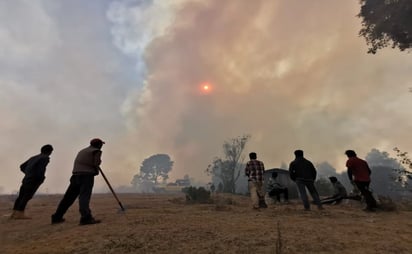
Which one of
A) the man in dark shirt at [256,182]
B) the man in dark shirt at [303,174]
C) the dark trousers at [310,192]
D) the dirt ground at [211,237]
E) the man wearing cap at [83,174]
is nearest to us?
the dirt ground at [211,237]

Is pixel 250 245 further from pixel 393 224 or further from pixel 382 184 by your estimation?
pixel 382 184

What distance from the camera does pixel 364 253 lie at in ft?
14.8

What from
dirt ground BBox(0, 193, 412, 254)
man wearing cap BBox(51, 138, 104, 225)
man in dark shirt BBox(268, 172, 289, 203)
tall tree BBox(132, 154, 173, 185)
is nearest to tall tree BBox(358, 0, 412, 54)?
man in dark shirt BBox(268, 172, 289, 203)

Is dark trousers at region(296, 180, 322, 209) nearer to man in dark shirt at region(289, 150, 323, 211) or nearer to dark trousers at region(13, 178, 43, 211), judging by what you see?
man in dark shirt at region(289, 150, 323, 211)

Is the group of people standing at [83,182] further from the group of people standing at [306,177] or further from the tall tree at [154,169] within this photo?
the tall tree at [154,169]

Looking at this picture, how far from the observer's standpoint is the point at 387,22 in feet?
68.9

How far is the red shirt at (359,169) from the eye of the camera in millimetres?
9816

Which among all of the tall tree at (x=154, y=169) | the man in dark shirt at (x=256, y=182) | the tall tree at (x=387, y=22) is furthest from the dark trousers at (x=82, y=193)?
the tall tree at (x=154, y=169)

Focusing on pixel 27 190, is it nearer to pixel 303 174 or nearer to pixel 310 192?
pixel 303 174

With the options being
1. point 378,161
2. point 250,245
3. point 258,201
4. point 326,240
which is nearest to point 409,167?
point 258,201

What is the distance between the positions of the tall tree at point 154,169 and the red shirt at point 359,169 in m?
112

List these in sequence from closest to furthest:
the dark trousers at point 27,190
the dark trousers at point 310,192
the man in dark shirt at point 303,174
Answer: the dark trousers at point 27,190
the dark trousers at point 310,192
the man in dark shirt at point 303,174

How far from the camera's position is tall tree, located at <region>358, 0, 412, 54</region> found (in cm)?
2005

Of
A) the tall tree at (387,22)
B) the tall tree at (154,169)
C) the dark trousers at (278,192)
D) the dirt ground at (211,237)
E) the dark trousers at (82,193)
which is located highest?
the tall tree at (154,169)
